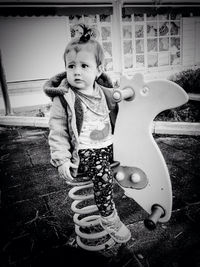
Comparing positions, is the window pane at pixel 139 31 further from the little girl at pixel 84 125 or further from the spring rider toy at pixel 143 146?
the spring rider toy at pixel 143 146

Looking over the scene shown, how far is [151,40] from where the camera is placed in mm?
10875

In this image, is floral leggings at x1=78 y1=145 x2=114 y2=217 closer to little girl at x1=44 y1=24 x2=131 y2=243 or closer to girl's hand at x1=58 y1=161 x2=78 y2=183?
little girl at x1=44 y1=24 x2=131 y2=243

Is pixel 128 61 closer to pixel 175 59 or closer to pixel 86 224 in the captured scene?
pixel 175 59

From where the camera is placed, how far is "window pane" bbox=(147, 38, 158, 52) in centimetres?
1087

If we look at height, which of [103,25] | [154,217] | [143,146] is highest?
[103,25]

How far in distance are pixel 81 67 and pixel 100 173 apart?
70 cm

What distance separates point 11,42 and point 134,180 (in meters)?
8.57

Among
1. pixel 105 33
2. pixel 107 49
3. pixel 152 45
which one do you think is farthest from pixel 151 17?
pixel 107 49

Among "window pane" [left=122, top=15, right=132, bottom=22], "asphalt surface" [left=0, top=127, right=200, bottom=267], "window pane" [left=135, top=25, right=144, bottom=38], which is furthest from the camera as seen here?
"window pane" [left=135, top=25, right=144, bottom=38]

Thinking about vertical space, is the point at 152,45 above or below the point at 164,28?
below

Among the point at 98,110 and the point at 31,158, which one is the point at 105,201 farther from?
the point at 31,158

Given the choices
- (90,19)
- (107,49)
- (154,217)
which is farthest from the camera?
(107,49)

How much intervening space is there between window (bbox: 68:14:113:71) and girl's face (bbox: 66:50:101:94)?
28.1 feet

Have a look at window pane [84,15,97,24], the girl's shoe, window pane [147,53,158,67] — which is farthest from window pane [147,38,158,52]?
the girl's shoe
